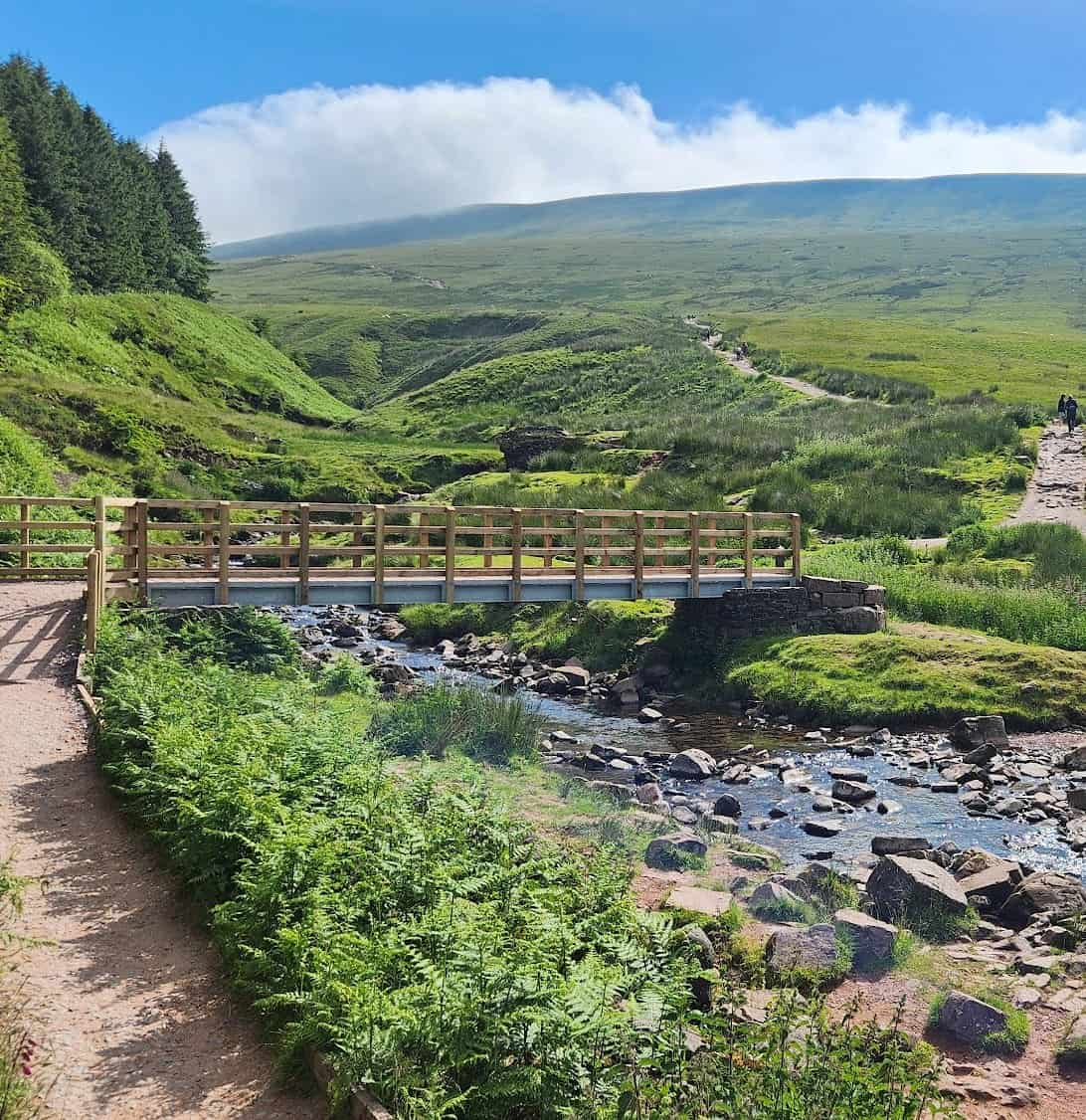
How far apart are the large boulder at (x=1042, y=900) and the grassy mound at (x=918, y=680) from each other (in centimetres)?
834

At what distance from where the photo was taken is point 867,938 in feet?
33.5

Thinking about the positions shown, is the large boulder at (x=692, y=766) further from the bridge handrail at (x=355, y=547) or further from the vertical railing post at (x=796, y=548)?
the vertical railing post at (x=796, y=548)

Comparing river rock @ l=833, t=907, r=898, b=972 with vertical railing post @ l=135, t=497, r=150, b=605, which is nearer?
river rock @ l=833, t=907, r=898, b=972

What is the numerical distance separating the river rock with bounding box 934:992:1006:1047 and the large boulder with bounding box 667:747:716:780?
28.6 ft

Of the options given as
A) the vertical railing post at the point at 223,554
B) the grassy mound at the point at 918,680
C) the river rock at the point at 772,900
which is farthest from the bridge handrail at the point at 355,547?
the river rock at the point at 772,900

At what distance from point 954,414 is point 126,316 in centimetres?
4706

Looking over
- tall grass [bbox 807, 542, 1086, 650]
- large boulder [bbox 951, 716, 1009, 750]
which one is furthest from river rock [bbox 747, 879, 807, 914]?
tall grass [bbox 807, 542, 1086, 650]

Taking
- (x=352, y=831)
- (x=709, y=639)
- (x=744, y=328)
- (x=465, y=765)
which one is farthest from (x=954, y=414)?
(x=744, y=328)

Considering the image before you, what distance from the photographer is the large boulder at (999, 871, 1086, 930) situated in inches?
448

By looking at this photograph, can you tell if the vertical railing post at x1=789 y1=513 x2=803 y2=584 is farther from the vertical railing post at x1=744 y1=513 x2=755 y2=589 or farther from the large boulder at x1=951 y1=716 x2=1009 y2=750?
the large boulder at x1=951 y1=716 x2=1009 y2=750

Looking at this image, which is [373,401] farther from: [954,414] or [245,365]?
[954,414]

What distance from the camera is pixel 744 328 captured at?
112m

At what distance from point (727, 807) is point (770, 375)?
60.8m

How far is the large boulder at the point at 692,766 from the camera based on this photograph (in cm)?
1769
